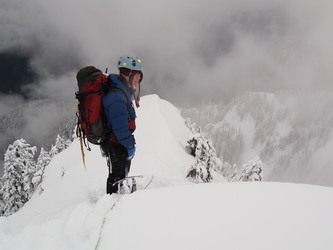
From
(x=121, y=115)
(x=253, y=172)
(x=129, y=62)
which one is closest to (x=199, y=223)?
(x=121, y=115)

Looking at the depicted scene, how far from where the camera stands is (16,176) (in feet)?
87.1

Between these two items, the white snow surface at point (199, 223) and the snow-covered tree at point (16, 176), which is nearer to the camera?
the white snow surface at point (199, 223)

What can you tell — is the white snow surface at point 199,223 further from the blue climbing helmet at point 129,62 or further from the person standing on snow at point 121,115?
the blue climbing helmet at point 129,62

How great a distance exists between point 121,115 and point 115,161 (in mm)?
1238

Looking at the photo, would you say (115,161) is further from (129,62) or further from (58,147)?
(58,147)

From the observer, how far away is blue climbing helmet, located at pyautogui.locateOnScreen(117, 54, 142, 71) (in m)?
4.56

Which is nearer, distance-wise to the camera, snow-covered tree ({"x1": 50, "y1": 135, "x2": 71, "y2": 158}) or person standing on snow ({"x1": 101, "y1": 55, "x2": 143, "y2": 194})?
person standing on snow ({"x1": 101, "y1": 55, "x2": 143, "y2": 194})

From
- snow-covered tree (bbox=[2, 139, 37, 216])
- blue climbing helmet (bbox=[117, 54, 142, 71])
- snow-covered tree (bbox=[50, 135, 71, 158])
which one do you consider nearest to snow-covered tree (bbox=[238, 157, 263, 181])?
blue climbing helmet (bbox=[117, 54, 142, 71])

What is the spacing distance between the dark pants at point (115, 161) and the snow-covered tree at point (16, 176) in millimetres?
26725

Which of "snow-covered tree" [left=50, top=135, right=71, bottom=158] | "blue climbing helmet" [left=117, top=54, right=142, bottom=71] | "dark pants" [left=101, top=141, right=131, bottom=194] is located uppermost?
"snow-covered tree" [left=50, top=135, right=71, bottom=158]

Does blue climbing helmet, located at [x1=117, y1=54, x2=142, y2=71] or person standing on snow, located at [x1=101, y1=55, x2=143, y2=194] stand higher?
blue climbing helmet, located at [x1=117, y1=54, x2=142, y2=71]

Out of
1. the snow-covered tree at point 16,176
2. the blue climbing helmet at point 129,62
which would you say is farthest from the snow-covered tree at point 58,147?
the blue climbing helmet at point 129,62

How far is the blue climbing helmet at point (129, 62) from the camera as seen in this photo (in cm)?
456

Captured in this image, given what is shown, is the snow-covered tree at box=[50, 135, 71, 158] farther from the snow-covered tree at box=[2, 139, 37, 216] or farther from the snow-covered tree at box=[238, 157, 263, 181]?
the snow-covered tree at box=[238, 157, 263, 181]
